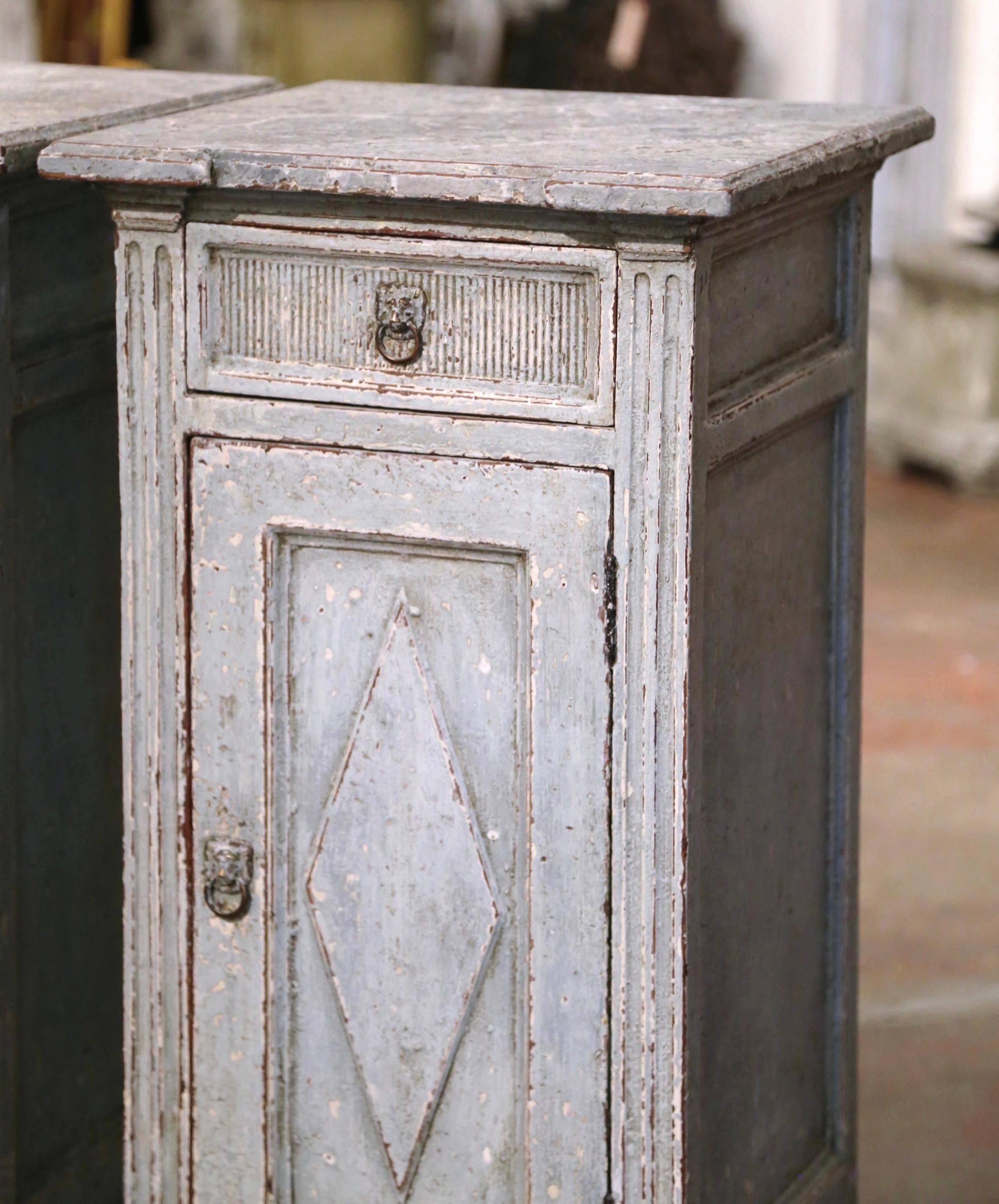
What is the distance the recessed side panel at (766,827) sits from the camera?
2.12m

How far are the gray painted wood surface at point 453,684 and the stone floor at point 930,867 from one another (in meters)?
0.78

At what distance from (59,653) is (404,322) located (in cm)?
68

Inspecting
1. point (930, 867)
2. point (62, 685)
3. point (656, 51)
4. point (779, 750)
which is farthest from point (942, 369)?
point (62, 685)

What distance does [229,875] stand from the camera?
2156mm

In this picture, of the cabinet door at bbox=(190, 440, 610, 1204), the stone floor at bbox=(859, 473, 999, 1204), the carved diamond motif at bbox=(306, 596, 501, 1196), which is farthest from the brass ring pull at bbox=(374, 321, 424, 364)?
the stone floor at bbox=(859, 473, 999, 1204)

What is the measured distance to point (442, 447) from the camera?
6.55 feet

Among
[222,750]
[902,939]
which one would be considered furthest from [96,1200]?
[902,939]

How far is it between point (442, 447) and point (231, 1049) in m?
0.70

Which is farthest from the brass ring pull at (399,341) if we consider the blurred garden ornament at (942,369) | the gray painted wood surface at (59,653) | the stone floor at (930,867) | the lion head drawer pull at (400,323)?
the blurred garden ornament at (942,369)

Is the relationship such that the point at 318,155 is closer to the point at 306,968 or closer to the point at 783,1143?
the point at 306,968

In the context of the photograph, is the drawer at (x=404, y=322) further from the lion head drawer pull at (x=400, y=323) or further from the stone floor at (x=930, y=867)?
the stone floor at (x=930, y=867)

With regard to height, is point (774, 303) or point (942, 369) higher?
point (774, 303)

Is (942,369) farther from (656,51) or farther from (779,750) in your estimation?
(779,750)

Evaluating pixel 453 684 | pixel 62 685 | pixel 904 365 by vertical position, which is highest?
pixel 453 684
